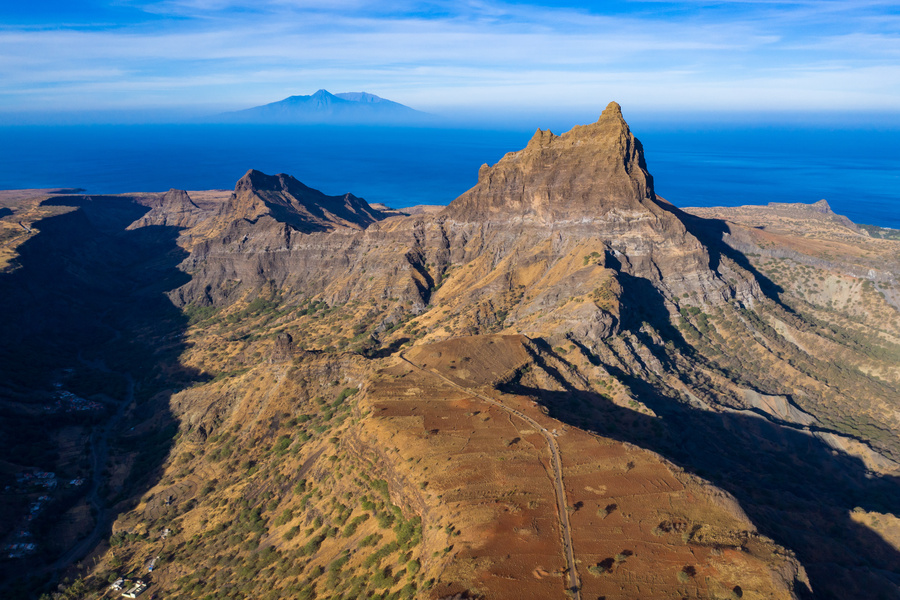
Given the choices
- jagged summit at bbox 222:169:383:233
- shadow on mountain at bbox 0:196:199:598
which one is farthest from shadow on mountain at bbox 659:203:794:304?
jagged summit at bbox 222:169:383:233

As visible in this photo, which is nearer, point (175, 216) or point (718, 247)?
point (718, 247)

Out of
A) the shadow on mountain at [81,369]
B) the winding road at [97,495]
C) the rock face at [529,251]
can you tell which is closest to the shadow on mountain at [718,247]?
the rock face at [529,251]

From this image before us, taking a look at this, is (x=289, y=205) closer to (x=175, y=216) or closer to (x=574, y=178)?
(x=175, y=216)

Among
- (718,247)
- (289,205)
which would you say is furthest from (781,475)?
(289,205)

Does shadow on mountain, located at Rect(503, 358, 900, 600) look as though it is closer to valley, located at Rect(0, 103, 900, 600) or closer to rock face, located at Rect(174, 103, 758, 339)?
valley, located at Rect(0, 103, 900, 600)

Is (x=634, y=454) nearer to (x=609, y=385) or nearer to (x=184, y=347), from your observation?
(x=609, y=385)

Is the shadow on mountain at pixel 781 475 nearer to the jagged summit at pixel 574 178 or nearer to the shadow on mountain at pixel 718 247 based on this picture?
the jagged summit at pixel 574 178
